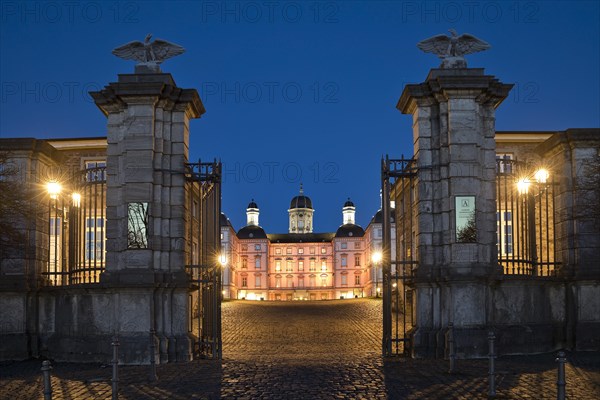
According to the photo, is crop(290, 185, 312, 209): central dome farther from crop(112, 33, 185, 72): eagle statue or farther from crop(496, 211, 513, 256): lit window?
crop(112, 33, 185, 72): eagle statue

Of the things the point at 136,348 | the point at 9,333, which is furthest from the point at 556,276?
the point at 9,333

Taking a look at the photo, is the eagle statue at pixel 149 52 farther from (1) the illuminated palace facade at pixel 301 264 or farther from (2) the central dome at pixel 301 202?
(2) the central dome at pixel 301 202

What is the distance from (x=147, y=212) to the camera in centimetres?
1770

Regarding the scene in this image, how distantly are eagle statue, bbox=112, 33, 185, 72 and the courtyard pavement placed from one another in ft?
23.8

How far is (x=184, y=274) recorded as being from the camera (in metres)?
17.8

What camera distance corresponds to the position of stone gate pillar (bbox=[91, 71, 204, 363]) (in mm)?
17281

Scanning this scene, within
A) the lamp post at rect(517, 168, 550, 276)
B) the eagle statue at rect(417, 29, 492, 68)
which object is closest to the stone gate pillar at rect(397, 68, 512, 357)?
the eagle statue at rect(417, 29, 492, 68)

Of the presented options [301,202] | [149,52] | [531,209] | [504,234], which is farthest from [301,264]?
[149,52]

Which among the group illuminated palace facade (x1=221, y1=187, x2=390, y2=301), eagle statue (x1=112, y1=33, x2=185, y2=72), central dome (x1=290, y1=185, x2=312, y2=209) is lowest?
illuminated palace facade (x1=221, y1=187, x2=390, y2=301)

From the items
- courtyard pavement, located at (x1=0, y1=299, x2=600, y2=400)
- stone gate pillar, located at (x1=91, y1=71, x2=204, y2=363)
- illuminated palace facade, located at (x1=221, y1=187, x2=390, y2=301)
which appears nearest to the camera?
courtyard pavement, located at (x1=0, y1=299, x2=600, y2=400)

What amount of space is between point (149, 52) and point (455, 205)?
324 inches

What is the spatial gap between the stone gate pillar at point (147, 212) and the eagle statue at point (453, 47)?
5.86m

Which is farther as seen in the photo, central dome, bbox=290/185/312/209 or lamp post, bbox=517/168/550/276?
central dome, bbox=290/185/312/209

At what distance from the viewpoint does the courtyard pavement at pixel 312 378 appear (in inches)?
483
